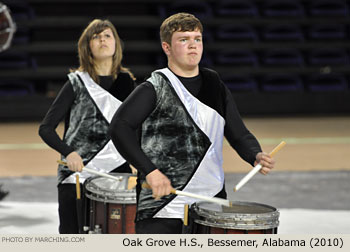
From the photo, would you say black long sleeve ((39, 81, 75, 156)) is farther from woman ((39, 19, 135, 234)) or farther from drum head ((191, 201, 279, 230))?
drum head ((191, 201, 279, 230))

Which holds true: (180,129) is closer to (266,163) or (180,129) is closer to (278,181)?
(266,163)

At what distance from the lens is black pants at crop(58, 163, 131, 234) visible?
3.03m

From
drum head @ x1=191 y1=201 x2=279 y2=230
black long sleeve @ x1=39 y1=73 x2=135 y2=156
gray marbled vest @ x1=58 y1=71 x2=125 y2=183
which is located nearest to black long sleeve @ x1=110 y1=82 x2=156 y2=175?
drum head @ x1=191 y1=201 x2=279 y2=230

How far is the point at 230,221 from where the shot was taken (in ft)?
6.37

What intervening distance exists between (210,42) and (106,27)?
8287 millimetres

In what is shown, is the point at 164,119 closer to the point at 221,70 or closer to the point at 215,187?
the point at 215,187

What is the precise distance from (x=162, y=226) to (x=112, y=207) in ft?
1.76

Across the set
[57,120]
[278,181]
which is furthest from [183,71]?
[278,181]

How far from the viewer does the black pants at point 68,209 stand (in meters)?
3.03

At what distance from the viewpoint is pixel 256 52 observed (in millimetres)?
11680

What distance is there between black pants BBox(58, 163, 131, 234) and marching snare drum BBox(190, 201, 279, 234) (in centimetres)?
116

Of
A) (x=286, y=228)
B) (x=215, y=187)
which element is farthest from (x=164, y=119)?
(x=286, y=228)

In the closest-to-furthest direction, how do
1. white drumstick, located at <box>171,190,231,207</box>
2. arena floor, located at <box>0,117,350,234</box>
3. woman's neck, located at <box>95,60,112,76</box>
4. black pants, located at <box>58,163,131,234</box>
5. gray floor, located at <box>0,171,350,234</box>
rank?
white drumstick, located at <box>171,190,231,207</box> → black pants, located at <box>58,163,131,234</box> → woman's neck, located at <box>95,60,112,76</box> → gray floor, located at <box>0,171,350,234</box> → arena floor, located at <box>0,117,350,234</box>

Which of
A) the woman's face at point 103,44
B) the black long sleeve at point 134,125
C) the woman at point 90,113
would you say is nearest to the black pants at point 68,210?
the woman at point 90,113
